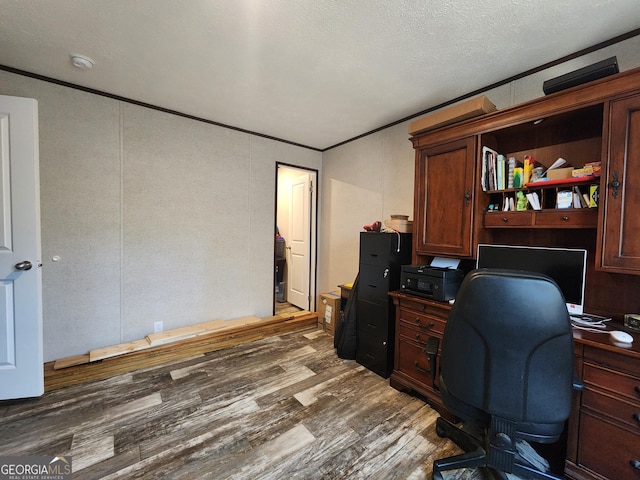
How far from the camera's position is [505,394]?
3.53ft

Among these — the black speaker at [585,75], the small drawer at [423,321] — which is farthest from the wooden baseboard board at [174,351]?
the black speaker at [585,75]

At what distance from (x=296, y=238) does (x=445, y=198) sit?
→ 2.64 metres

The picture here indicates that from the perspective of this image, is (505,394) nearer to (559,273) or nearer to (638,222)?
(559,273)

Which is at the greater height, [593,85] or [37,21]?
Result: [37,21]

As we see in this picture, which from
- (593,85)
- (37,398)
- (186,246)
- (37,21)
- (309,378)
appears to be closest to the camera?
(593,85)

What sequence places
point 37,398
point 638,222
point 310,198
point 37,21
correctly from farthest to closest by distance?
point 310,198 → point 37,398 → point 37,21 → point 638,222

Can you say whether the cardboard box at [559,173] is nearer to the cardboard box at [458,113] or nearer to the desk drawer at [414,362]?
the cardboard box at [458,113]

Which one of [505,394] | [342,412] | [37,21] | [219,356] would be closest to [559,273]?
[505,394]

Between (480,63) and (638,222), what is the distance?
1.42 m

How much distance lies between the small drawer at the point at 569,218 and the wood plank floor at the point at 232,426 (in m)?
1.54

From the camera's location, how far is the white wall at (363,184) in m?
2.11

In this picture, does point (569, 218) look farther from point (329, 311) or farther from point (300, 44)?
point (329, 311)

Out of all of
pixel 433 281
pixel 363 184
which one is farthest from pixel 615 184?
pixel 363 184

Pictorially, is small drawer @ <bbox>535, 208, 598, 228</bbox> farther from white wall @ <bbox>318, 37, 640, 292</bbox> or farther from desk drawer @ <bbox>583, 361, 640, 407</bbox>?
white wall @ <bbox>318, 37, 640, 292</bbox>
